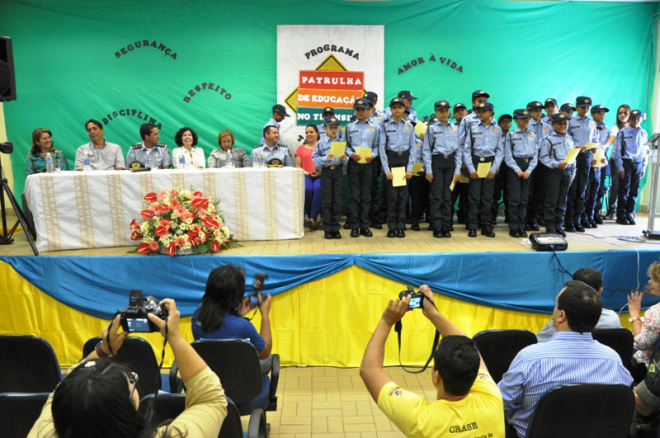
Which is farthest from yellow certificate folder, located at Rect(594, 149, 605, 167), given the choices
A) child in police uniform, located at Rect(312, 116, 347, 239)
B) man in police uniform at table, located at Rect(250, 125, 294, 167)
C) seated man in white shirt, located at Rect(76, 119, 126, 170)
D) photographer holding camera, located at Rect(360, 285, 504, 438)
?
seated man in white shirt, located at Rect(76, 119, 126, 170)

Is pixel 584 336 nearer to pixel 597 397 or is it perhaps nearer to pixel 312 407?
pixel 597 397

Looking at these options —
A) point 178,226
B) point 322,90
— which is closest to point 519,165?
point 322,90

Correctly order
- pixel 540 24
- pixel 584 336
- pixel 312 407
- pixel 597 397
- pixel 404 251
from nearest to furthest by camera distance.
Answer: pixel 597 397
pixel 584 336
pixel 312 407
pixel 404 251
pixel 540 24

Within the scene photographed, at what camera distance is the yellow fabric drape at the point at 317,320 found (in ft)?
14.3

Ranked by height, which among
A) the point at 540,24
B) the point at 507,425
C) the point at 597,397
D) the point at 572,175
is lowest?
the point at 507,425

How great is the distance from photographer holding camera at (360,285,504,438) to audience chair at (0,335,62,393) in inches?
70.6

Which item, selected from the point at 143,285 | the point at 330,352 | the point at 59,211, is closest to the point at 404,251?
the point at 330,352

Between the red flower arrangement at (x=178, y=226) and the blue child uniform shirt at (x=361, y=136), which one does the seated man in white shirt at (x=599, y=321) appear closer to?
the red flower arrangement at (x=178, y=226)

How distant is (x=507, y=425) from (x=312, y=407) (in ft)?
5.49

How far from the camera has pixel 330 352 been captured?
4398mm

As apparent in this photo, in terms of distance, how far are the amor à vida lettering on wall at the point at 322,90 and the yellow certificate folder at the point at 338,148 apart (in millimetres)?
2191

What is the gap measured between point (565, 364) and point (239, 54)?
640 cm

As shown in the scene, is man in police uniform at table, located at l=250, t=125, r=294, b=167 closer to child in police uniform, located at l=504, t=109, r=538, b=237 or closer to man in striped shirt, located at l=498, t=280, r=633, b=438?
child in police uniform, located at l=504, t=109, r=538, b=237

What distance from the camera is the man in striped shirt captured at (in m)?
2.11
